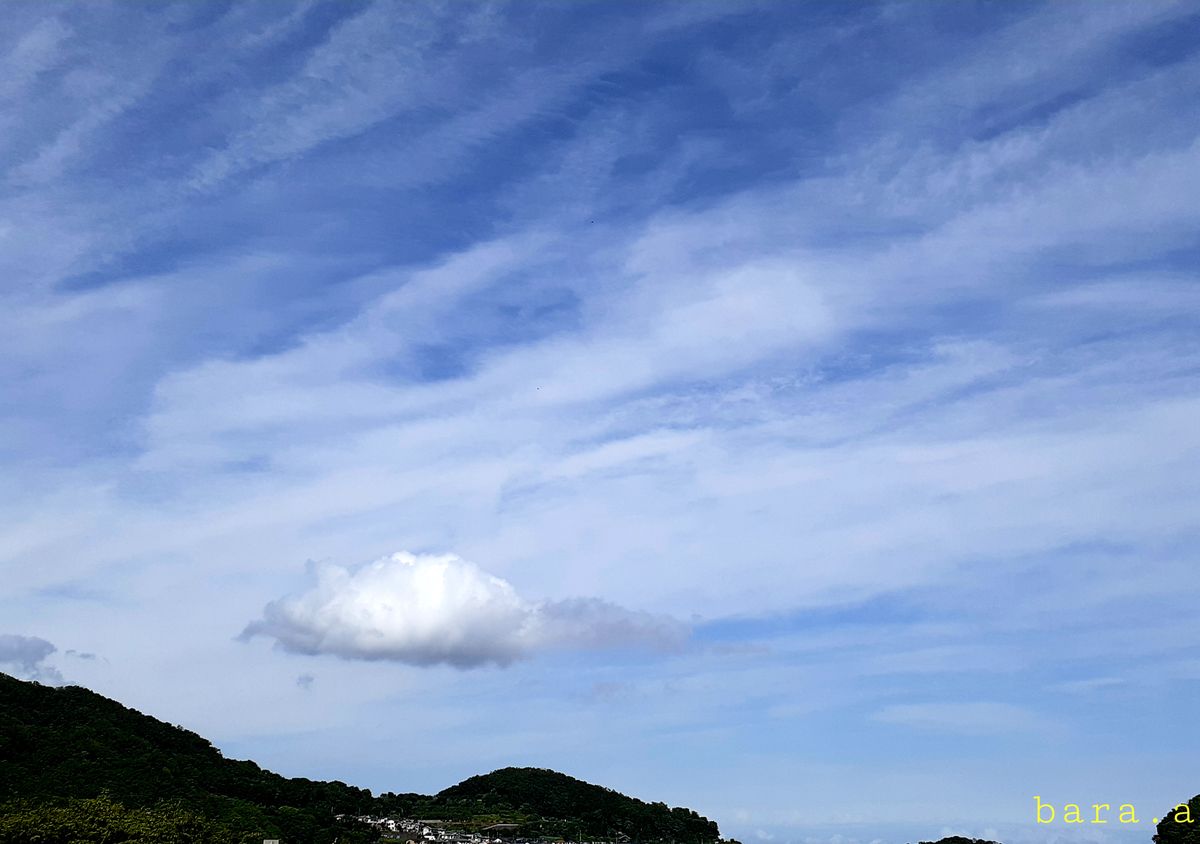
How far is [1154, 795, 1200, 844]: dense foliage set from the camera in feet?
444

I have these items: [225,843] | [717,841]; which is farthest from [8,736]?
[717,841]

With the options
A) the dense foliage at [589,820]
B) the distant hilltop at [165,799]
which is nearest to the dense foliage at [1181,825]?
the distant hilltop at [165,799]

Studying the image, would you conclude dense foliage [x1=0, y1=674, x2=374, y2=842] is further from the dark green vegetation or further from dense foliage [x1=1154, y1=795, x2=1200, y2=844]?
dense foliage [x1=1154, y1=795, x2=1200, y2=844]

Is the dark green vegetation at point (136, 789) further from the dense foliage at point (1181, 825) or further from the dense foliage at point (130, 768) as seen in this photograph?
the dense foliage at point (1181, 825)

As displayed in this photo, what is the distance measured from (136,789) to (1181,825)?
12499cm

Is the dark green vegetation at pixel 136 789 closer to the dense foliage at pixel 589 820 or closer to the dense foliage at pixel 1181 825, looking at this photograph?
the dense foliage at pixel 589 820

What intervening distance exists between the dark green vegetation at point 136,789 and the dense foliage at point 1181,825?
3067 inches

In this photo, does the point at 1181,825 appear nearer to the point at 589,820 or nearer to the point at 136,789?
the point at 589,820

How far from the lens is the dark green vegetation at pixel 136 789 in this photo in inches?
3821

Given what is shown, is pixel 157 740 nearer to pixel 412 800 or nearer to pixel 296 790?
pixel 296 790

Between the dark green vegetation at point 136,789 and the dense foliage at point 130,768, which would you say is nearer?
the dark green vegetation at point 136,789

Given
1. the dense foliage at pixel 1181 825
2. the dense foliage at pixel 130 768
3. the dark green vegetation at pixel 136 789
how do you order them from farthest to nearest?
1. the dense foliage at pixel 1181 825
2. the dense foliage at pixel 130 768
3. the dark green vegetation at pixel 136 789

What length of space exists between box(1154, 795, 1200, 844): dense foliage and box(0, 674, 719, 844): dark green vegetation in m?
77.9

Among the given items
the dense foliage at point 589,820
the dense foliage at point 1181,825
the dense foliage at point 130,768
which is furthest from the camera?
the dense foliage at point 589,820
